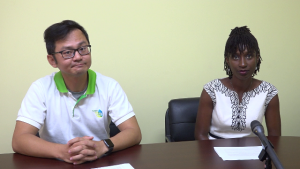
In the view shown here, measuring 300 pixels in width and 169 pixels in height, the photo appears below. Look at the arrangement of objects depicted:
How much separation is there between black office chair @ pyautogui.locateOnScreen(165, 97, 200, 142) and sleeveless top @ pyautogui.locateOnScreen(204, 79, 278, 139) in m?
0.19

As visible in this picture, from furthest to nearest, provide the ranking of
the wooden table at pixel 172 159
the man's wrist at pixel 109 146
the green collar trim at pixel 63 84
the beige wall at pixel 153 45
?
the beige wall at pixel 153 45 < the green collar trim at pixel 63 84 < the man's wrist at pixel 109 146 < the wooden table at pixel 172 159

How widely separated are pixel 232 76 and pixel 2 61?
74.2 inches

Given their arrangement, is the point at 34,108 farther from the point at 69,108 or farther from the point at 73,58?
the point at 73,58

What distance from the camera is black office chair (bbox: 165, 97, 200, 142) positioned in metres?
2.22

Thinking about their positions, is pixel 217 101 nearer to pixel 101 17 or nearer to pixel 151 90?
pixel 151 90

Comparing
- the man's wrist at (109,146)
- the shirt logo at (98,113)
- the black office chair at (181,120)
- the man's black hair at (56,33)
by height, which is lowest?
the black office chair at (181,120)

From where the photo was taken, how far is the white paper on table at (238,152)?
4.62 feet

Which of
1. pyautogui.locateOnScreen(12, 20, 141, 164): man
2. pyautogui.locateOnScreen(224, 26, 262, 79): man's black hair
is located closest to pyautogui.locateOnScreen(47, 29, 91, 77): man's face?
pyautogui.locateOnScreen(12, 20, 141, 164): man

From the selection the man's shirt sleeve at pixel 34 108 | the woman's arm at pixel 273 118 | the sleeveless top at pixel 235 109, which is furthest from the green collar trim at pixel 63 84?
the woman's arm at pixel 273 118

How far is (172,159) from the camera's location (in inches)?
54.7

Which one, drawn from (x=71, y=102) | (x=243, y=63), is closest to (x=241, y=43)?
(x=243, y=63)

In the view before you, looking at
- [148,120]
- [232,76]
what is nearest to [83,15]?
[148,120]

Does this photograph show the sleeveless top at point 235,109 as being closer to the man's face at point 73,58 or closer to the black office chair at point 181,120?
the black office chair at point 181,120

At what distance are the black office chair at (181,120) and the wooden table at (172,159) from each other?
58cm
